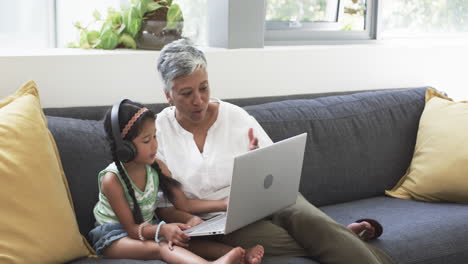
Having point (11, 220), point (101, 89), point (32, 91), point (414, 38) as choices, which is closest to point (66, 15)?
point (101, 89)

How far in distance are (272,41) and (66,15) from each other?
1.08 metres

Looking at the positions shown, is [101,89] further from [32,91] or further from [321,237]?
[321,237]

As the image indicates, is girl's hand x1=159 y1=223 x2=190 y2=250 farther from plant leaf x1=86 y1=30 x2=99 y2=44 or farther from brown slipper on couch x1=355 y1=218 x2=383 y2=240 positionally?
plant leaf x1=86 y1=30 x2=99 y2=44

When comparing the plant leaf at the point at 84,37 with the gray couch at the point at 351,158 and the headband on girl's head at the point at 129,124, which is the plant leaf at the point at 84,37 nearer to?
the gray couch at the point at 351,158

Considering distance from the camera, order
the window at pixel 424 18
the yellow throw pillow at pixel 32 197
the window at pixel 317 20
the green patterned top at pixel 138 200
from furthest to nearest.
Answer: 1. the window at pixel 424 18
2. the window at pixel 317 20
3. the green patterned top at pixel 138 200
4. the yellow throw pillow at pixel 32 197

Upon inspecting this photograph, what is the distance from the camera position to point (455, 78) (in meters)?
3.92

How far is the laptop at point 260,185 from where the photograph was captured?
2.05 metres

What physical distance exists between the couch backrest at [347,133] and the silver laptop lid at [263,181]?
55cm

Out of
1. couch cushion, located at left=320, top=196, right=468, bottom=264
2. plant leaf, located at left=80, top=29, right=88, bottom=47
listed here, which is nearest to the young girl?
couch cushion, located at left=320, top=196, right=468, bottom=264

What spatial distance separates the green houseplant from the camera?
3.05 m

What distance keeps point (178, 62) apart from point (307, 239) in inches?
29.0

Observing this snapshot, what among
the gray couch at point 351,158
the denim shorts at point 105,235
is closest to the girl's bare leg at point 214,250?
the gray couch at point 351,158

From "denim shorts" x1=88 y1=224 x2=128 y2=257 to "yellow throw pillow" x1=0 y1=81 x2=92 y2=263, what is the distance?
0.14 ft

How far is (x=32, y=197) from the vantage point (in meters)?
2.09
